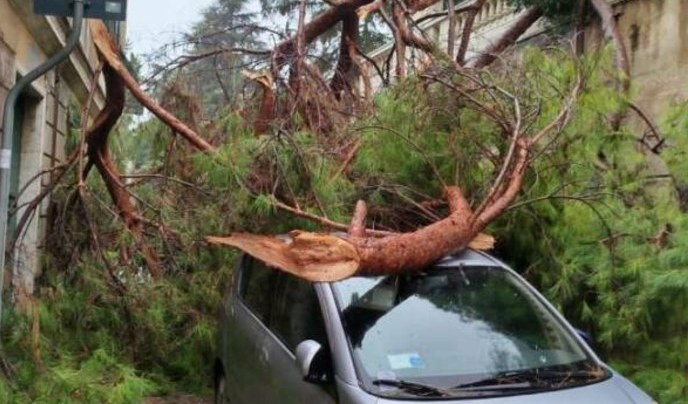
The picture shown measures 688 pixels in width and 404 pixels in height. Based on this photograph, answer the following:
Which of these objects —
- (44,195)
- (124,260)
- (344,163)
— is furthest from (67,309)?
(344,163)

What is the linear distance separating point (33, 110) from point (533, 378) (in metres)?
6.23

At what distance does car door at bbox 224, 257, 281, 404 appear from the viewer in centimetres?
459

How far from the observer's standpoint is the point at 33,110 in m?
7.75

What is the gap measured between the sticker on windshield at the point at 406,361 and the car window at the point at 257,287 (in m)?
1.40

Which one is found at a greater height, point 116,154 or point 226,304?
point 116,154

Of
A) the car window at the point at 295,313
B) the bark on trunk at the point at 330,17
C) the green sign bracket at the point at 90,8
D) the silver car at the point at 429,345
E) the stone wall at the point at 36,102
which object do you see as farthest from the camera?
the bark on trunk at the point at 330,17

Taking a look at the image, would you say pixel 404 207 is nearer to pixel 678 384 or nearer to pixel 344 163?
pixel 344 163

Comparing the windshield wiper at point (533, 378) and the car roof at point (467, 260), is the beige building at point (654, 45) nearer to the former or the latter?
the car roof at point (467, 260)

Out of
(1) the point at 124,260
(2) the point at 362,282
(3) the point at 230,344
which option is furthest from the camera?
(1) the point at 124,260

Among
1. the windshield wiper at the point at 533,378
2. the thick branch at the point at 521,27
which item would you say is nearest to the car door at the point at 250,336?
the windshield wiper at the point at 533,378

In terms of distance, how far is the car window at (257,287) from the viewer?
16.2ft

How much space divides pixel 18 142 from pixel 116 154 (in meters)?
1.13

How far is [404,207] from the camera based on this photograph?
5.65 metres

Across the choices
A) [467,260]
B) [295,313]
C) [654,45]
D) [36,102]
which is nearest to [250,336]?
[295,313]
